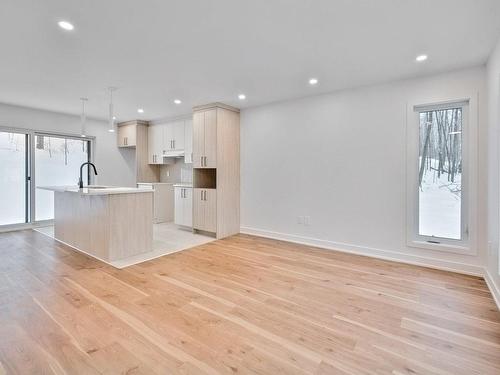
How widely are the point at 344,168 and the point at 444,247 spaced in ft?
5.33

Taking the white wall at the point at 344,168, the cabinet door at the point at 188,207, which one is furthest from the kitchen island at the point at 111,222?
the white wall at the point at 344,168

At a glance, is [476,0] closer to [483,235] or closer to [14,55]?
[483,235]

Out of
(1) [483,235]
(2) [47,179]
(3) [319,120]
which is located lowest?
(1) [483,235]

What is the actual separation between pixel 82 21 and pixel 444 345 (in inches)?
152

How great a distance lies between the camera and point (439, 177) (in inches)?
134

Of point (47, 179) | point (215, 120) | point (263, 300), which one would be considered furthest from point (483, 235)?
point (47, 179)

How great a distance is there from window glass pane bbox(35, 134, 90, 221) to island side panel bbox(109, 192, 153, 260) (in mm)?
3489

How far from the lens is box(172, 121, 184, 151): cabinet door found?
596 centimetres

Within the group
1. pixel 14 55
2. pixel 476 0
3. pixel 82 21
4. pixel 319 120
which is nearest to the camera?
pixel 476 0

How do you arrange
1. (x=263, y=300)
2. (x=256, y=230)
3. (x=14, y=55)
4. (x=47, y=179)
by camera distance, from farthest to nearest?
1. (x=47, y=179)
2. (x=256, y=230)
3. (x=14, y=55)
4. (x=263, y=300)

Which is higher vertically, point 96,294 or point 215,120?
point 215,120

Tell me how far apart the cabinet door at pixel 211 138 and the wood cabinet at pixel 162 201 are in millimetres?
1927

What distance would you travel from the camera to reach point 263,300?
8.07ft

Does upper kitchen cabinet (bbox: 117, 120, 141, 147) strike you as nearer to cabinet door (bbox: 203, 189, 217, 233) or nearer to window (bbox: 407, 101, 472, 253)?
cabinet door (bbox: 203, 189, 217, 233)
